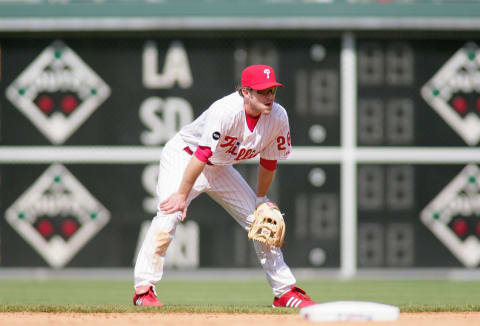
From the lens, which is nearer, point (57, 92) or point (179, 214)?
point (179, 214)

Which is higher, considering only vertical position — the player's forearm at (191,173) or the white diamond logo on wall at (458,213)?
the player's forearm at (191,173)

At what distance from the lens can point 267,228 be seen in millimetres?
5984

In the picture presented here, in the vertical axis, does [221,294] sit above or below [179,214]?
below

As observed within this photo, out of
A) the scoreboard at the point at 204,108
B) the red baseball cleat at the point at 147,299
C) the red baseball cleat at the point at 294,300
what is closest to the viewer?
the red baseball cleat at the point at 147,299

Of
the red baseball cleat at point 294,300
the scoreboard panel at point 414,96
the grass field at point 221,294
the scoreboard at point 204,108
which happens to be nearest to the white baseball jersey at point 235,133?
the red baseball cleat at point 294,300

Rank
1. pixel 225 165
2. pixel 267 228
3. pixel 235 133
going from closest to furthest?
pixel 235 133 < pixel 267 228 < pixel 225 165

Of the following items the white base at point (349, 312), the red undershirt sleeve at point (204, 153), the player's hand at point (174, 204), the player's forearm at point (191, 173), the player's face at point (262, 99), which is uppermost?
the player's face at point (262, 99)

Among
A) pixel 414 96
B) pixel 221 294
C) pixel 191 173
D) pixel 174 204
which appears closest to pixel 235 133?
pixel 191 173

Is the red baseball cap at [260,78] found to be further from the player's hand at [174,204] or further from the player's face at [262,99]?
the player's hand at [174,204]

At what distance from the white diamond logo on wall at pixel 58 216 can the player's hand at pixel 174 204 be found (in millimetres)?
3987

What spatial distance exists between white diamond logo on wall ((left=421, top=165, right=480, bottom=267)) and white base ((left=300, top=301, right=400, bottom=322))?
15.6ft

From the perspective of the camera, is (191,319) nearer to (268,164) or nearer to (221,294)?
(268,164)

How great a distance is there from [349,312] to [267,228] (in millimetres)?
1080

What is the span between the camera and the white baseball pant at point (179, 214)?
595cm
